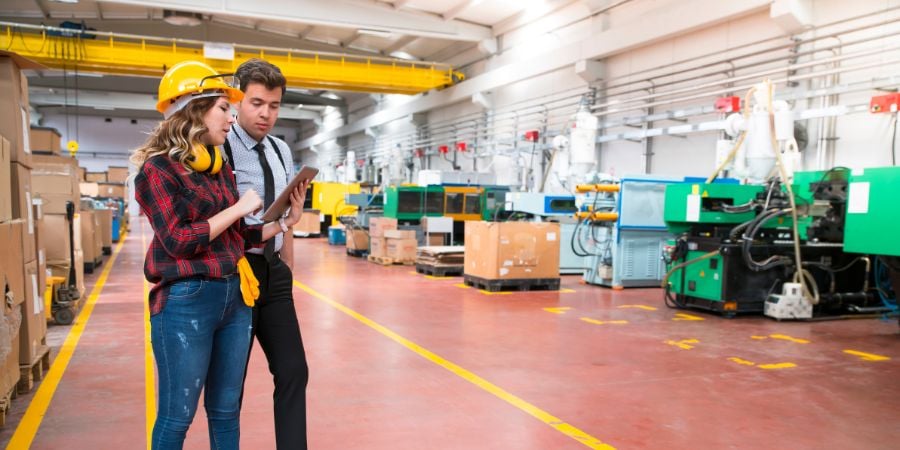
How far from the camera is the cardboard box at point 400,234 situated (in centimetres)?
1157

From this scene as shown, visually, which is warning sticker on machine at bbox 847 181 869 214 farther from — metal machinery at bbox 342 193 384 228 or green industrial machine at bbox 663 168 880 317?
metal machinery at bbox 342 193 384 228

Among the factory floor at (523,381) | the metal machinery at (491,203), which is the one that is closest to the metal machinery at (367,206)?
the metal machinery at (491,203)

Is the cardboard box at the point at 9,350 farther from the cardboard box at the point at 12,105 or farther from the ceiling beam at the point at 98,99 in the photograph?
the ceiling beam at the point at 98,99

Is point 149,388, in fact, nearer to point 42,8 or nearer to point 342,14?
point 342,14

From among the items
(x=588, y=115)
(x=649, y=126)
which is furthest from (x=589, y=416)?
(x=649, y=126)

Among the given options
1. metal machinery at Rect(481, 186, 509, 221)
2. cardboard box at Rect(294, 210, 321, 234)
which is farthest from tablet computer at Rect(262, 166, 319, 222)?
cardboard box at Rect(294, 210, 321, 234)

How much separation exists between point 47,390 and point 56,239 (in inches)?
144

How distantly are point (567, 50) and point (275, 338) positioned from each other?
39.6ft

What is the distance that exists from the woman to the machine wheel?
470 cm

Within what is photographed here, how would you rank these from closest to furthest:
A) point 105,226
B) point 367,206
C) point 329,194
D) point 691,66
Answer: point 691,66, point 105,226, point 367,206, point 329,194

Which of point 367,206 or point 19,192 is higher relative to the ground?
point 19,192

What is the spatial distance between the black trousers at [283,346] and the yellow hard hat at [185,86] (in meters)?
0.61

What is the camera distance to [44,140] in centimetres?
803

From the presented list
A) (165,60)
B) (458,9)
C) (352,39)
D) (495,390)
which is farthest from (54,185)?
(352,39)
